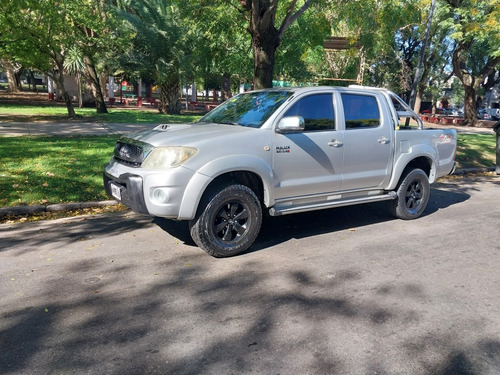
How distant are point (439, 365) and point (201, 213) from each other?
267 centimetres

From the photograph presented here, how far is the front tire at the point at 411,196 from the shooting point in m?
6.40

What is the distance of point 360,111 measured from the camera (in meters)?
5.89

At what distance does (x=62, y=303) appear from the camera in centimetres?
366

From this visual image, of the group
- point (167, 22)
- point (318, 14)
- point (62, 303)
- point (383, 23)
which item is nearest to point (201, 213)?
point (62, 303)

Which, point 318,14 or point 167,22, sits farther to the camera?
point 167,22

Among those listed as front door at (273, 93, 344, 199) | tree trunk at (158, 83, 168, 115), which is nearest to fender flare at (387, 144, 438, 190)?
front door at (273, 93, 344, 199)

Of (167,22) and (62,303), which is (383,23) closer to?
(62,303)

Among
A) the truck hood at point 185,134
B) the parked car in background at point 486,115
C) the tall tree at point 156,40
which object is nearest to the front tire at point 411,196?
the truck hood at point 185,134

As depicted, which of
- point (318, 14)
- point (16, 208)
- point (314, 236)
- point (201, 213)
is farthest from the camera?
point (318, 14)

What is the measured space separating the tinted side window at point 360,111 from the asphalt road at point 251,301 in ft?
4.90

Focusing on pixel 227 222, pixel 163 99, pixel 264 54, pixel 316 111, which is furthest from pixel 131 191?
pixel 163 99

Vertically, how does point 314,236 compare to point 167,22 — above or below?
below

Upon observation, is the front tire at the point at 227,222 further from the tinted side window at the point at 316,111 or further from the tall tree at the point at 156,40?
the tall tree at the point at 156,40

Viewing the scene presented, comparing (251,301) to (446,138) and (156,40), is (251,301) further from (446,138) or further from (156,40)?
(156,40)
